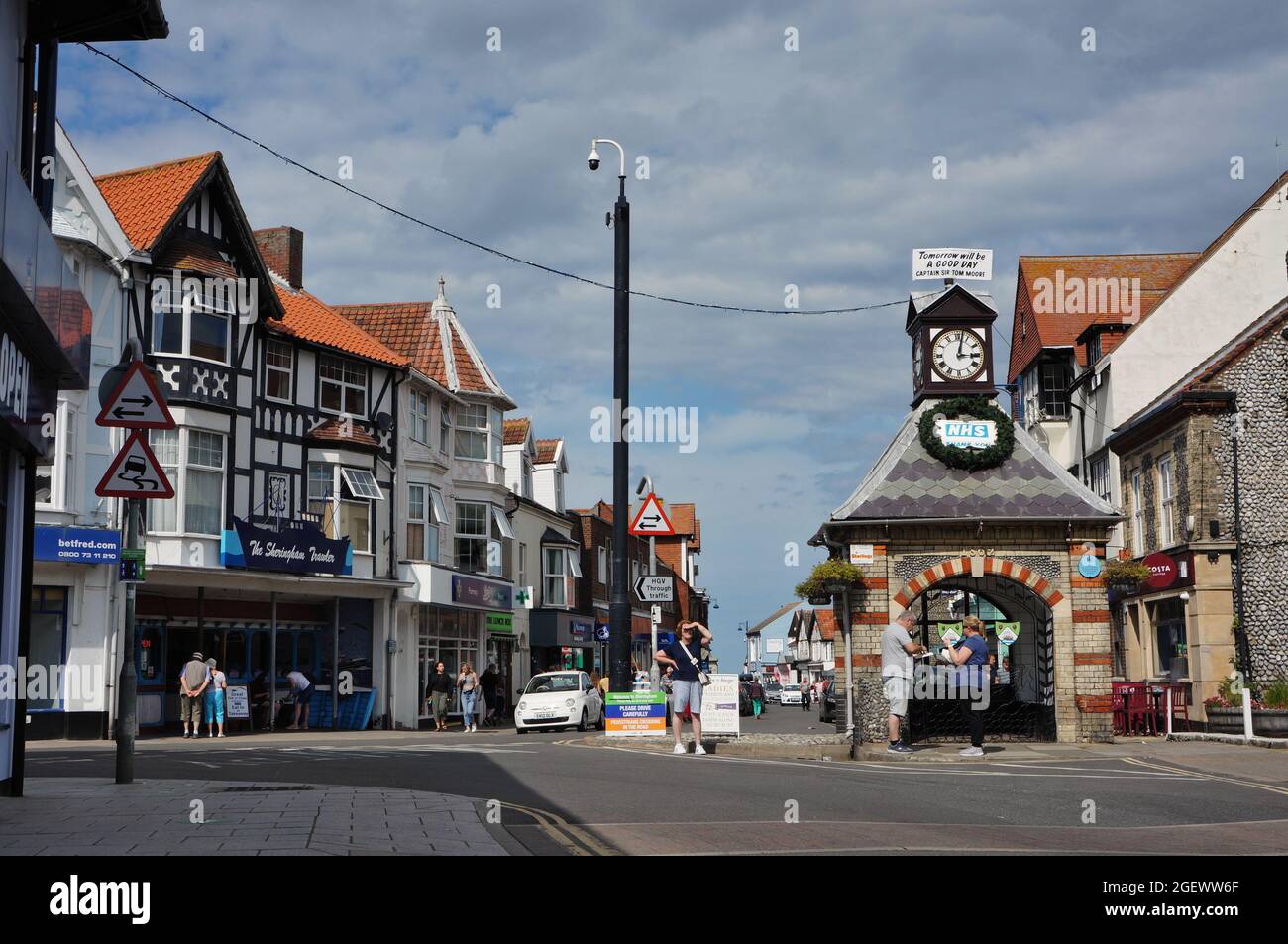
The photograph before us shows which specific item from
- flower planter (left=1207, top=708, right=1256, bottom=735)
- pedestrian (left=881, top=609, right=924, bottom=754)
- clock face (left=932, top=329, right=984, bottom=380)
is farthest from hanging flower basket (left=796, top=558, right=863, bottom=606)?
flower planter (left=1207, top=708, right=1256, bottom=735)

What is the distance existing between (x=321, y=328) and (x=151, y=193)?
20.5 feet

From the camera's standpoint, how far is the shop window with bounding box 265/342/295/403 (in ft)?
111

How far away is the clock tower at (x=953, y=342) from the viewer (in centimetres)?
2347

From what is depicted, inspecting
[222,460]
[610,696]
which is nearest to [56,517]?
[222,460]

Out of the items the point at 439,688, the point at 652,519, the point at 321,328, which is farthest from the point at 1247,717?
the point at 321,328

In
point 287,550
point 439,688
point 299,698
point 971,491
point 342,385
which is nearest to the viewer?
point 971,491

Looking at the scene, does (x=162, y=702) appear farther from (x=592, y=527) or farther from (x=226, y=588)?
(x=592, y=527)

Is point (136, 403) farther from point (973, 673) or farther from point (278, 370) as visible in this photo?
point (278, 370)

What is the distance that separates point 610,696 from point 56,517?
12.3 metres

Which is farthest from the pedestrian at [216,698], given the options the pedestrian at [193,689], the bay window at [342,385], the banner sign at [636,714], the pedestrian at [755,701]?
the pedestrian at [755,701]

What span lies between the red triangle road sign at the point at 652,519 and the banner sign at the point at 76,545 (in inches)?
453

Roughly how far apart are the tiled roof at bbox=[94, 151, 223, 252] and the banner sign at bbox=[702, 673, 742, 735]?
16081 mm

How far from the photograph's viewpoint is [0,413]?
10.8 meters

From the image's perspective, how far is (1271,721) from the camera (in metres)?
23.2
